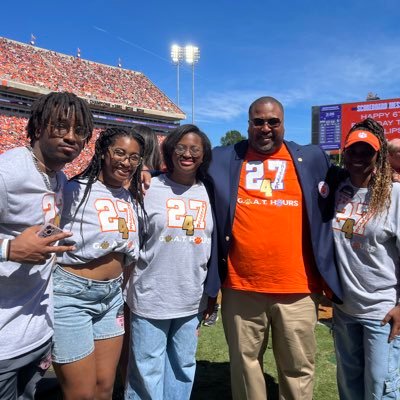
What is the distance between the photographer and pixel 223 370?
412 centimetres

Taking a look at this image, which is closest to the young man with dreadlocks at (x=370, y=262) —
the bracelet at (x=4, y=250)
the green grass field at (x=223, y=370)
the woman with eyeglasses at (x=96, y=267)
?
the green grass field at (x=223, y=370)

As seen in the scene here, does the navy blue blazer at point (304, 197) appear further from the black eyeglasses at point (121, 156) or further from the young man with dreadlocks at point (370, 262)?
the black eyeglasses at point (121, 156)

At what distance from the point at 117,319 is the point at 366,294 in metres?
1.55

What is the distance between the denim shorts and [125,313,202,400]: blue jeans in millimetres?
330

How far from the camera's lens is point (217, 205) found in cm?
287

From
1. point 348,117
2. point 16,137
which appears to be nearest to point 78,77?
point 16,137

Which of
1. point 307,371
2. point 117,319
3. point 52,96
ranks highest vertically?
point 52,96

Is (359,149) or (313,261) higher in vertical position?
(359,149)

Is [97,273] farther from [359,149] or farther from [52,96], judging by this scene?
[359,149]

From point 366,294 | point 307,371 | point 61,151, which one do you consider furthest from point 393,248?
point 61,151

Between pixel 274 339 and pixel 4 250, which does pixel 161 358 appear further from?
pixel 4 250

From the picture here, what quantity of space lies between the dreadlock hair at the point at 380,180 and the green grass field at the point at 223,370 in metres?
1.96

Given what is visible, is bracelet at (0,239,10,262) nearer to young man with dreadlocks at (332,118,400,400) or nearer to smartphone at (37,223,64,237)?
smartphone at (37,223,64,237)

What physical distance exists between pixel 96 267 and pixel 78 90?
30.8 meters
